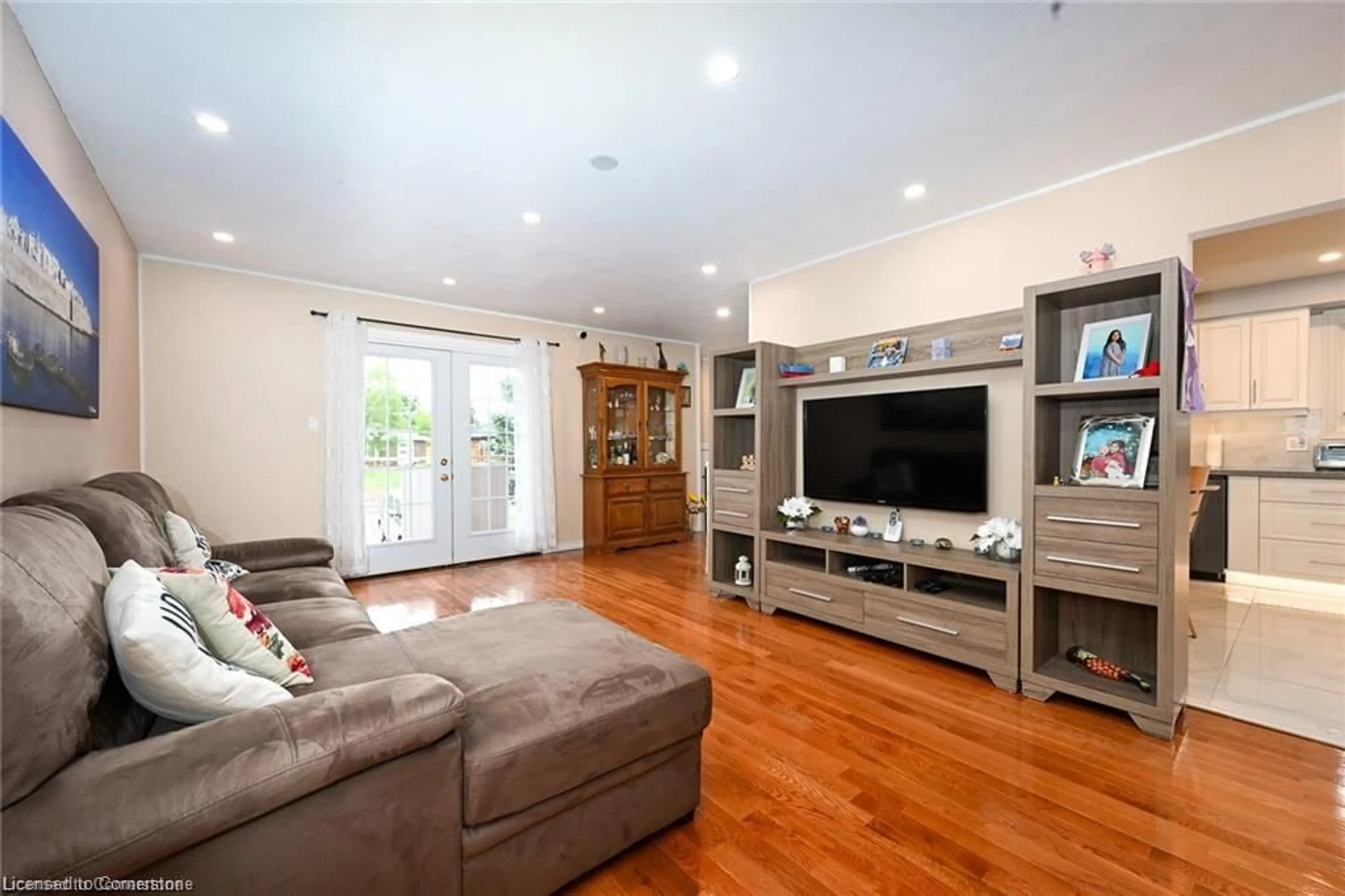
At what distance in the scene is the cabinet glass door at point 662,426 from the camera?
6.33m

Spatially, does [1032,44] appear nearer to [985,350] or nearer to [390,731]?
[985,350]

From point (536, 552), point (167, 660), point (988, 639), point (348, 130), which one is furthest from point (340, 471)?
point (988, 639)

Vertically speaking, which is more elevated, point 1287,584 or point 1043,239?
point 1043,239

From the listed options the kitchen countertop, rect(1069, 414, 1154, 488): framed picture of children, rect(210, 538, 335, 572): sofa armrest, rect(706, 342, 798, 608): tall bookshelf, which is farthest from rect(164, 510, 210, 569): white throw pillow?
the kitchen countertop

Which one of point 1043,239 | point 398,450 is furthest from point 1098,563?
point 398,450

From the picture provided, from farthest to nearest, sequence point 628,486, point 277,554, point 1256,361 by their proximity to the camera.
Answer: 1. point 628,486
2. point 1256,361
3. point 277,554

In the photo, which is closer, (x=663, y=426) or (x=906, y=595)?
(x=906, y=595)

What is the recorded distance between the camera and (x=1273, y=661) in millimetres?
2766

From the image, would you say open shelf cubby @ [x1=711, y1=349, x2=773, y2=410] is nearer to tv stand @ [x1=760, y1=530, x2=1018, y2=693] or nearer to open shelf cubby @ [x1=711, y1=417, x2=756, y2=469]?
open shelf cubby @ [x1=711, y1=417, x2=756, y2=469]

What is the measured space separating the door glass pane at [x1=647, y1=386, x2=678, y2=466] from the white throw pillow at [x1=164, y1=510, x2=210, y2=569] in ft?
14.0

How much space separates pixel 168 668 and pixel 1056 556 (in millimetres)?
2990

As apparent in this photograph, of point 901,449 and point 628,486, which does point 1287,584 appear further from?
point 628,486

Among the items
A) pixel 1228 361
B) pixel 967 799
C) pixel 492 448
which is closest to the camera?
pixel 967 799

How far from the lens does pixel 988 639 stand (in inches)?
102
